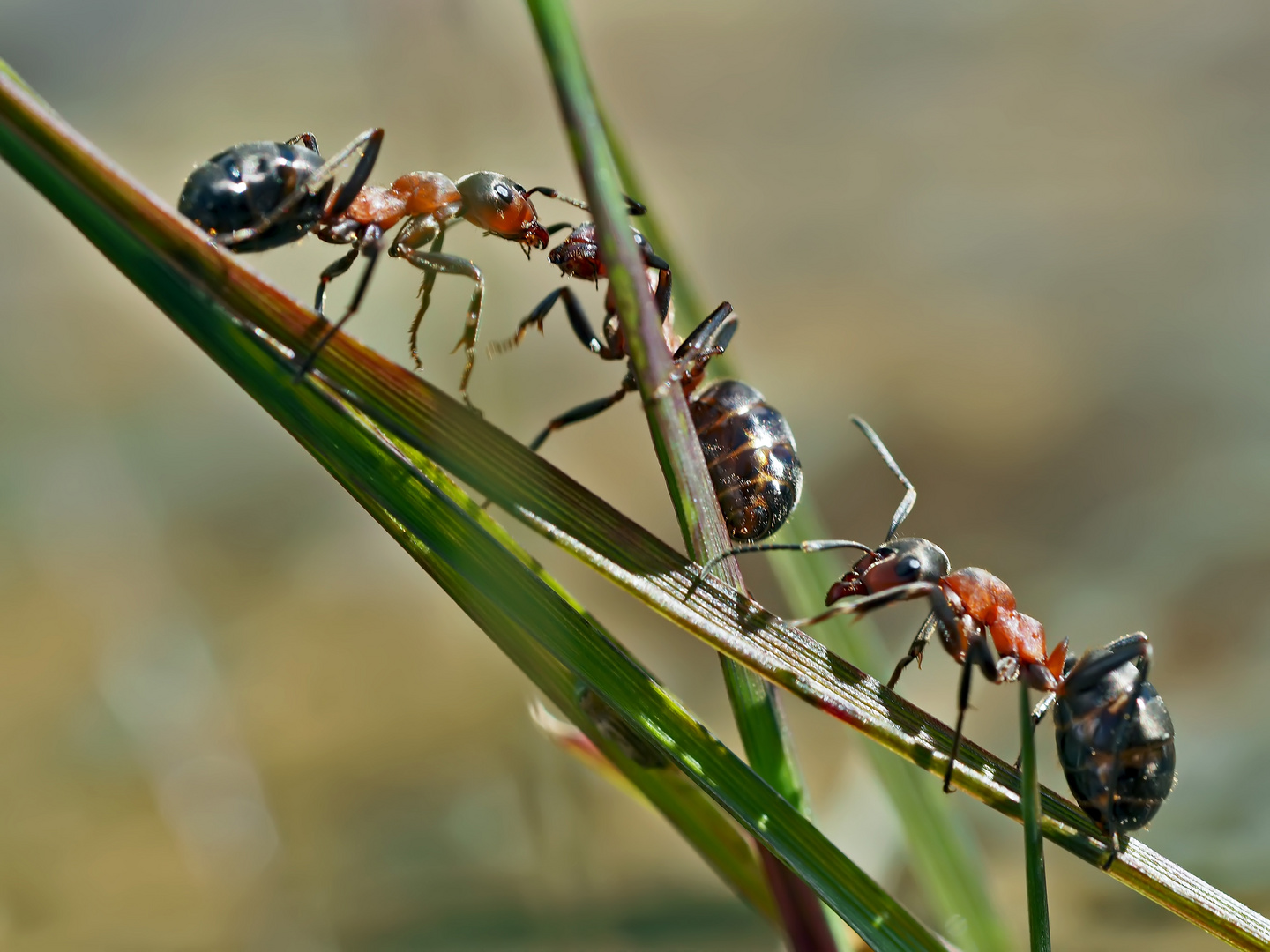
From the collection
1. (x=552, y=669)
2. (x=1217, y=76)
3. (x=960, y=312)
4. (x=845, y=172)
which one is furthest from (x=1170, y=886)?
(x=1217, y=76)

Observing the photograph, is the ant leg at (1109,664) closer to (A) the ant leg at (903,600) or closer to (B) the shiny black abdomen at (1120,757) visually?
(B) the shiny black abdomen at (1120,757)

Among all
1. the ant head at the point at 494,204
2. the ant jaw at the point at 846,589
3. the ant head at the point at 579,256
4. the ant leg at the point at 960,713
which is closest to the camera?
the ant leg at the point at 960,713

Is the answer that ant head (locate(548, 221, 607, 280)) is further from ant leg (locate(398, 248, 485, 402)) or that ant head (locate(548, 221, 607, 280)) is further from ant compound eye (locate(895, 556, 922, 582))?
ant compound eye (locate(895, 556, 922, 582))

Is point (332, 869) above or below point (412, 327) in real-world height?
below

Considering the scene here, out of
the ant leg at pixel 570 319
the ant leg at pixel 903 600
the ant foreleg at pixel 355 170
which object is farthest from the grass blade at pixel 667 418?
the ant leg at pixel 570 319

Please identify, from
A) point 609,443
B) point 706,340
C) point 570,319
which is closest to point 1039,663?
point 706,340

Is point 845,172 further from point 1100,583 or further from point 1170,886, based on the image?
point 1170,886
